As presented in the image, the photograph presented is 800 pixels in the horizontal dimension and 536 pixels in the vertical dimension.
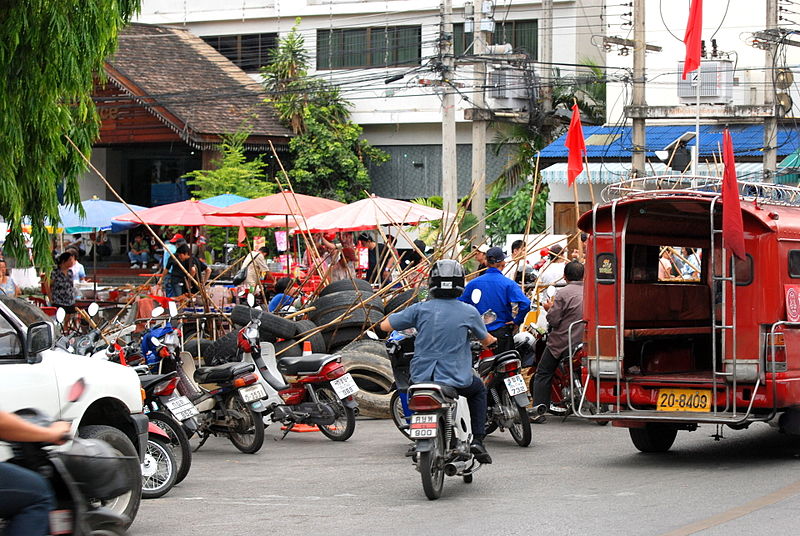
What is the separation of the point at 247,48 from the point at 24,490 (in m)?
35.5

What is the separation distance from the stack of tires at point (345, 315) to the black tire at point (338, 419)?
262 cm

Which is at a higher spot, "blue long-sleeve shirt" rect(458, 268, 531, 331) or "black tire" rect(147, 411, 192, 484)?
"blue long-sleeve shirt" rect(458, 268, 531, 331)

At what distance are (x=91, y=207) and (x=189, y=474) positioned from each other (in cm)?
1348

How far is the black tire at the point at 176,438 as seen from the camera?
9320 millimetres

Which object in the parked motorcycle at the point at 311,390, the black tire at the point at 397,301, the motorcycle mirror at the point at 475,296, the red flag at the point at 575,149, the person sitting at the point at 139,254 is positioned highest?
the red flag at the point at 575,149

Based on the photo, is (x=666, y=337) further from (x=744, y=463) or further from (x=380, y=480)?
(x=380, y=480)

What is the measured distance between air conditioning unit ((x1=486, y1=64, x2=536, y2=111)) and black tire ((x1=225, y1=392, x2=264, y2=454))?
19927 mm

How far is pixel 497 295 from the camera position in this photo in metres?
12.2

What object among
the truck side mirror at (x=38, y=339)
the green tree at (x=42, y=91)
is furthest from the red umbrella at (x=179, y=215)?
the truck side mirror at (x=38, y=339)

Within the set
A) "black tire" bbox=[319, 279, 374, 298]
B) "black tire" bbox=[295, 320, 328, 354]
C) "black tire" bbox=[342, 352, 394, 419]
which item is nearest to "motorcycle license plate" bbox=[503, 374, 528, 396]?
"black tire" bbox=[342, 352, 394, 419]

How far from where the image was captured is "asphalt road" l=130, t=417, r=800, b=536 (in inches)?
310

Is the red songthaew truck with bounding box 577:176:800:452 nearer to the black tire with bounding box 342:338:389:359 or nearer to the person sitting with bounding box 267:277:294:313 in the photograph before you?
the black tire with bounding box 342:338:389:359

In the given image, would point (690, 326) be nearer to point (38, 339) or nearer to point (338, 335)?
point (338, 335)

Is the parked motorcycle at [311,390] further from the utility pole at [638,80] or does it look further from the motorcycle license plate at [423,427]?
the utility pole at [638,80]
